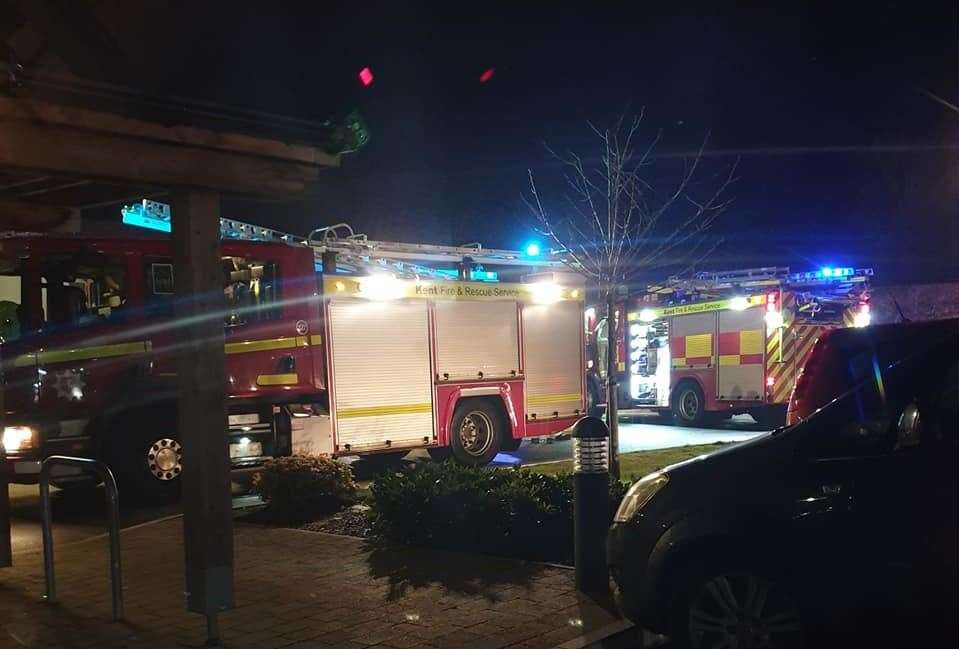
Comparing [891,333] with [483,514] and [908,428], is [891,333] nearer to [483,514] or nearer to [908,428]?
[908,428]

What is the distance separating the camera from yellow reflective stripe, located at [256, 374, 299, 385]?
10.3 m

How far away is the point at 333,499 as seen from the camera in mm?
8422

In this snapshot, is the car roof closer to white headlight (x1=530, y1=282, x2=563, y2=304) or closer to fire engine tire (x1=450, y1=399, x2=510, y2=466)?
fire engine tire (x1=450, y1=399, x2=510, y2=466)

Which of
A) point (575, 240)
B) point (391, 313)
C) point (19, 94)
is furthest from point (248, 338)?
point (19, 94)

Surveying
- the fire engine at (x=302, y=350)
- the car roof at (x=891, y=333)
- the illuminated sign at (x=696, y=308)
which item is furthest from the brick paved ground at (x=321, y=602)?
the illuminated sign at (x=696, y=308)

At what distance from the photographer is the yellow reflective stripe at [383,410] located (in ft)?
35.5

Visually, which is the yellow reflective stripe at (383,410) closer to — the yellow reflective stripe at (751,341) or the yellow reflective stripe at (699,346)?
the yellow reflective stripe at (751,341)

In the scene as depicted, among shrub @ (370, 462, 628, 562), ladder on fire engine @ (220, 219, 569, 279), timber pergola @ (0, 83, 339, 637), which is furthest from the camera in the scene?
ladder on fire engine @ (220, 219, 569, 279)

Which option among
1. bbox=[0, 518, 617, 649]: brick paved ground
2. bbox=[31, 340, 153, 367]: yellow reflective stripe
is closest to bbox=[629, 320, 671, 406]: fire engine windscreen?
bbox=[31, 340, 153, 367]: yellow reflective stripe

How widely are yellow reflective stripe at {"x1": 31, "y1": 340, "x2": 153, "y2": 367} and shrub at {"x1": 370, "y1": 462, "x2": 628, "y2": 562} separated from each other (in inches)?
153

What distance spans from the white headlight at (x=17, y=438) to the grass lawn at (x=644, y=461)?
18.2 ft

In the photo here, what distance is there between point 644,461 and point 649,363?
7.79 metres

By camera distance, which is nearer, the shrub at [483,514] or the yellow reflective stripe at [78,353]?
the shrub at [483,514]

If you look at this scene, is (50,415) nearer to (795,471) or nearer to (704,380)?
(795,471)
